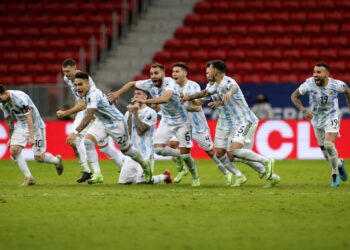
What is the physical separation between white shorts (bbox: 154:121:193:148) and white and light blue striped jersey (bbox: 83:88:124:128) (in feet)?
2.67

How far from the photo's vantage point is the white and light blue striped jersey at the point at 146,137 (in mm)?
16656

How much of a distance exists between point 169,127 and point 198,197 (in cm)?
292

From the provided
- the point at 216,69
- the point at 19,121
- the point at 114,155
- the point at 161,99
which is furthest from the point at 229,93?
the point at 19,121

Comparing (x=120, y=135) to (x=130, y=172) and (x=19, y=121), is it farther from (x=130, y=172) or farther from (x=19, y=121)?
(x=19, y=121)

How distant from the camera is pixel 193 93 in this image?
611 inches

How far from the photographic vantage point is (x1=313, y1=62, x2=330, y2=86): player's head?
1521cm

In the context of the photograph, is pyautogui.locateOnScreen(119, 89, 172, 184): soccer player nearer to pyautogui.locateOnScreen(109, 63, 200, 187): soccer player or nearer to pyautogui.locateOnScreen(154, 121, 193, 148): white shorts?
pyautogui.locateOnScreen(109, 63, 200, 187): soccer player

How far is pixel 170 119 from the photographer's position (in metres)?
15.9

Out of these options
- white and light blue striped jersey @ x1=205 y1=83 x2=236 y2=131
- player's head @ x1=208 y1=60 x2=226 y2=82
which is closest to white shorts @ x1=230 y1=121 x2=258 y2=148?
white and light blue striped jersey @ x1=205 y1=83 x2=236 y2=131

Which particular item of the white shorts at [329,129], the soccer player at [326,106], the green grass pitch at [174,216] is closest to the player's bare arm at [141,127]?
the green grass pitch at [174,216]

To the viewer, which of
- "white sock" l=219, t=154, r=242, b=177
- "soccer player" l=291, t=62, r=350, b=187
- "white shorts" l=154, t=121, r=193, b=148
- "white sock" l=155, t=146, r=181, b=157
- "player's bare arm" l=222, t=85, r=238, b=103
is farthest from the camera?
"white sock" l=155, t=146, r=181, b=157

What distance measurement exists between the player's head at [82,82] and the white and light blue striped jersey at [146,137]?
1.99 m

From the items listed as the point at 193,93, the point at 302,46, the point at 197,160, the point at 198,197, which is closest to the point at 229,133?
the point at 193,93

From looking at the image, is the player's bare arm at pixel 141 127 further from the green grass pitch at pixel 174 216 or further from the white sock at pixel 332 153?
the white sock at pixel 332 153
